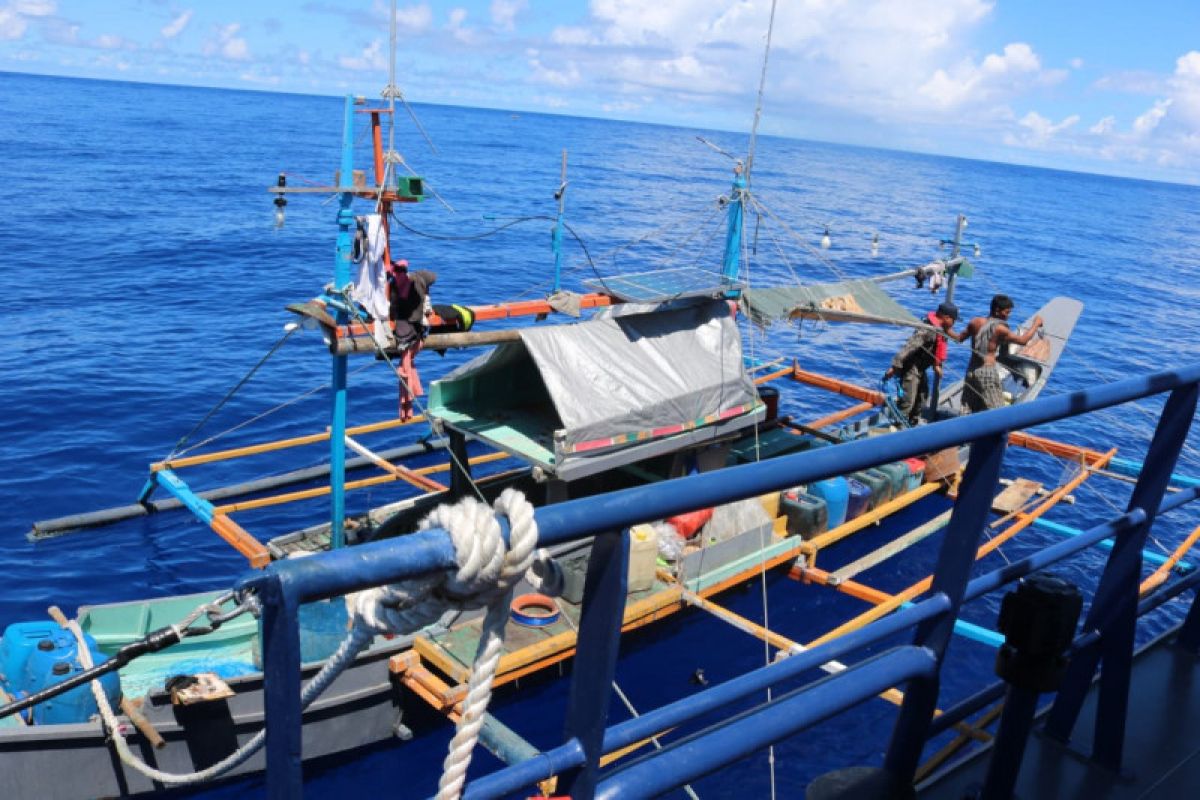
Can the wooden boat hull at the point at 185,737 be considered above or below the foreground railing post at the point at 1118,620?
below

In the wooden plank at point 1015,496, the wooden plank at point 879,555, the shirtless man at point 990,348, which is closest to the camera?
the wooden plank at point 879,555

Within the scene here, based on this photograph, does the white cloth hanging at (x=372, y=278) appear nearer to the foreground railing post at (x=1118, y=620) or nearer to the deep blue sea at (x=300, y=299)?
the deep blue sea at (x=300, y=299)

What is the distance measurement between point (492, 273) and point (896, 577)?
32.2m

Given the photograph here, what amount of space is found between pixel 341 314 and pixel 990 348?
38.4 feet

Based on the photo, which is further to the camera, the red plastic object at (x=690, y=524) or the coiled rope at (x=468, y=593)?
the red plastic object at (x=690, y=524)

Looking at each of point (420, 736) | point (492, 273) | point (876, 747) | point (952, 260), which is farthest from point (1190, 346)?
point (420, 736)

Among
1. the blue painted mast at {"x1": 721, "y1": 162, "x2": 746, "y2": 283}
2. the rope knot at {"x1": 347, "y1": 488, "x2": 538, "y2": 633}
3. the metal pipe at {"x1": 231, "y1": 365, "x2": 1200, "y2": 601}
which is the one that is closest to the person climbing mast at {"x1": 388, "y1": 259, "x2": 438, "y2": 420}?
the blue painted mast at {"x1": 721, "y1": 162, "x2": 746, "y2": 283}

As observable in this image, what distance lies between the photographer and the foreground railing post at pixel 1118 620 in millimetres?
3732

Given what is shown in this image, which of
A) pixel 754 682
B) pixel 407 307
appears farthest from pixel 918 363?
pixel 754 682

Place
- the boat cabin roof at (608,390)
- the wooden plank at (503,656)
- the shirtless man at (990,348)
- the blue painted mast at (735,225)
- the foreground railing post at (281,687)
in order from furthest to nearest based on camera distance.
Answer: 1. the shirtless man at (990,348)
2. the blue painted mast at (735,225)
3. the boat cabin roof at (608,390)
4. the wooden plank at (503,656)
5. the foreground railing post at (281,687)

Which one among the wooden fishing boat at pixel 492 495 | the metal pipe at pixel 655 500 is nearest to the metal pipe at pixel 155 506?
the wooden fishing boat at pixel 492 495

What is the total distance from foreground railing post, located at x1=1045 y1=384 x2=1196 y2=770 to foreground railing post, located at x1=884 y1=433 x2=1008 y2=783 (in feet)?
3.70

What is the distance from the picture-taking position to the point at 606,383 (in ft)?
41.5

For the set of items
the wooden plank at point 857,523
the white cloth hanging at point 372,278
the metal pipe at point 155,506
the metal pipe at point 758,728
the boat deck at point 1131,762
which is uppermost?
the metal pipe at point 758,728
